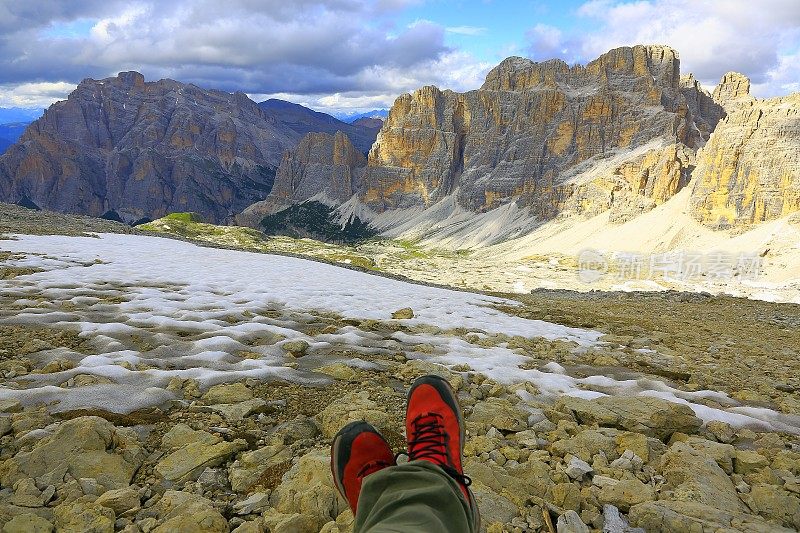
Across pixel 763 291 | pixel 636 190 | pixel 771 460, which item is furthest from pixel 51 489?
pixel 636 190

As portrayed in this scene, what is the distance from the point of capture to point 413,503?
347cm

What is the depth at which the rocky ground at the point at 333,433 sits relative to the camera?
13.5ft

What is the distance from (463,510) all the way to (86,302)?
11326 millimetres

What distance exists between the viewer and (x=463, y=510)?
342 cm

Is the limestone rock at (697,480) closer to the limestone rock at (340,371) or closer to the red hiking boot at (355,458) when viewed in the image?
the red hiking boot at (355,458)

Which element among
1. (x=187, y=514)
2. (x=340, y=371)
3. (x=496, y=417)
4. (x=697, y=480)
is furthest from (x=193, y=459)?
(x=697, y=480)

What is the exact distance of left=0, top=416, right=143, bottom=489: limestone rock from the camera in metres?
4.30

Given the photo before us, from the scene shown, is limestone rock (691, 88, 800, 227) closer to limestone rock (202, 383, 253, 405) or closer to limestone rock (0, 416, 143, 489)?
limestone rock (202, 383, 253, 405)

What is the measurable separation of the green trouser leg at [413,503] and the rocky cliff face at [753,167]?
537ft

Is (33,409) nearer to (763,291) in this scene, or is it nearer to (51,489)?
(51,489)

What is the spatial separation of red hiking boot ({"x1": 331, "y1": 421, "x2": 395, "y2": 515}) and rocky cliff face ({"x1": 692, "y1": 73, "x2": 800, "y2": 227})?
163 metres

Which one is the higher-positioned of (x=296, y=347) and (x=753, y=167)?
(x=753, y=167)

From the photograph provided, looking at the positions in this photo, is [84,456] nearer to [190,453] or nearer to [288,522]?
[190,453]

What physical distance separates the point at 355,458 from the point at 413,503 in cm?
115
